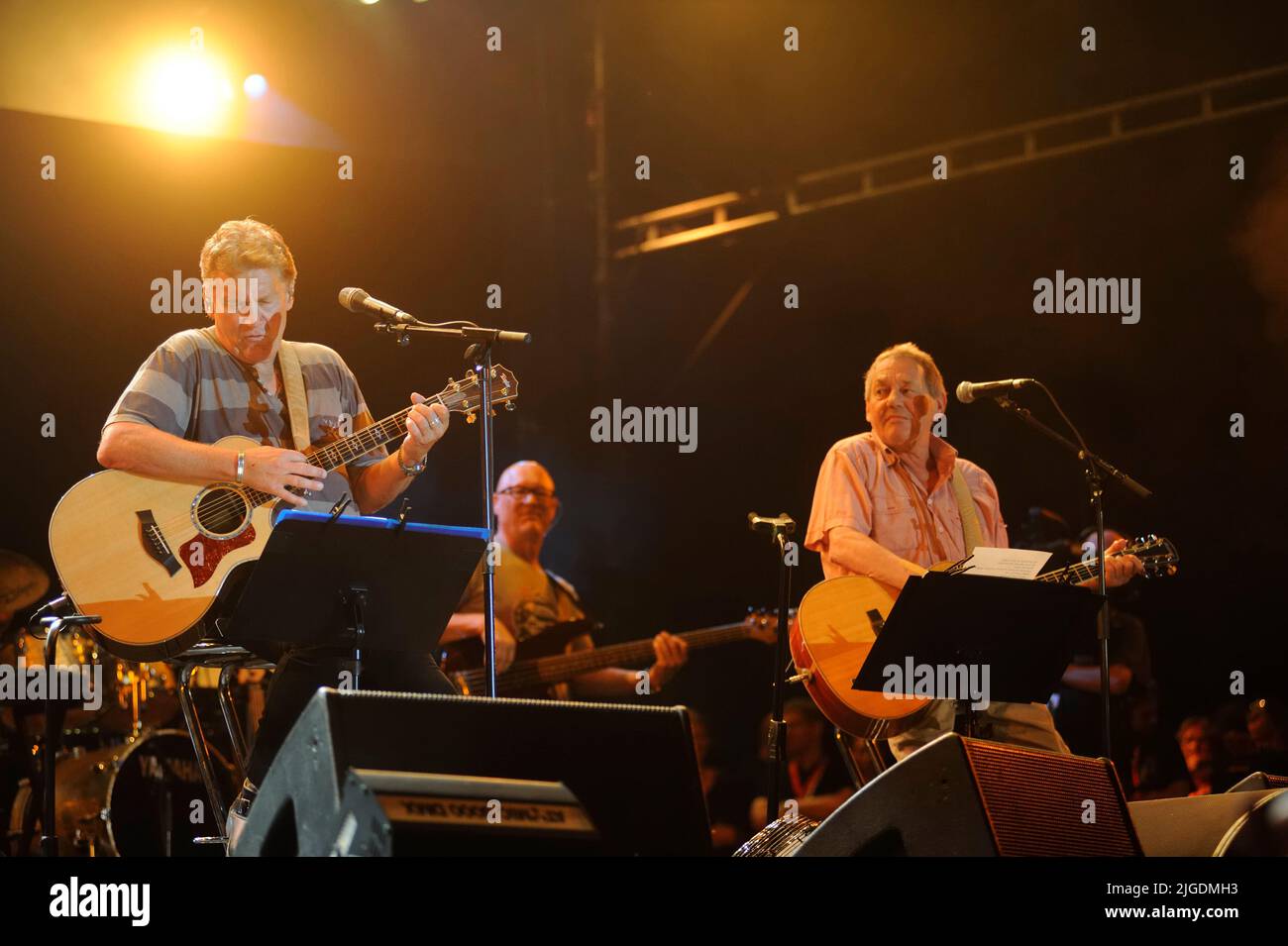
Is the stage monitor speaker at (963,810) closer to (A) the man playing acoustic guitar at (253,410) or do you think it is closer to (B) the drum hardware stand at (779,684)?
(A) the man playing acoustic guitar at (253,410)

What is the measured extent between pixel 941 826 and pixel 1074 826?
33cm

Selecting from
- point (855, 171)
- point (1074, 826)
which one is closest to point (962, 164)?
point (855, 171)

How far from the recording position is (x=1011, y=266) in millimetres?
7199

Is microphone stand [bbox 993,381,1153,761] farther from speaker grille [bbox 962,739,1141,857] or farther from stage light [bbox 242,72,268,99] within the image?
stage light [bbox 242,72,268,99]

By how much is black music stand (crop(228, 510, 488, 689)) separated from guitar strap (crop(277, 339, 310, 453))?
78 centimetres

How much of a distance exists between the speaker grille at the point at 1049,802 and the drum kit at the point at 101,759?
3.95 metres

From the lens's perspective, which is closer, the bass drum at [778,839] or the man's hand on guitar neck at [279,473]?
the bass drum at [778,839]

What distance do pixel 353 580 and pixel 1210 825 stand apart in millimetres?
2232

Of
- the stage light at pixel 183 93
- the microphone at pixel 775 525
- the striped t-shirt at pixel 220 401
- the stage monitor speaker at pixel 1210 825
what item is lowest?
the stage monitor speaker at pixel 1210 825

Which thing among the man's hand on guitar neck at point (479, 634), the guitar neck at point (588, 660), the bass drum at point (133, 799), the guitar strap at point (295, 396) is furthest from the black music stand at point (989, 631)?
the bass drum at point (133, 799)

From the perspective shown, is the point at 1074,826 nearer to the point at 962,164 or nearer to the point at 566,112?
the point at 962,164

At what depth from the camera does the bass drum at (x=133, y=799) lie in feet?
18.4

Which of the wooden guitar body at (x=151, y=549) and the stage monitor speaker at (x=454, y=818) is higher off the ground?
the wooden guitar body at (x=151, y=549)

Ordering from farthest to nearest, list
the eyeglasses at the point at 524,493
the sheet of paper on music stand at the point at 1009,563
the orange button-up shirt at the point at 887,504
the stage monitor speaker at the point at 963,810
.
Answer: the eyeglasses at the point at 524,493, the orange button-up shirt at the point at 887,504, the sheet of paper on music stand at the point at 1009,563, the stage monitor speaker at the point at 963,810
